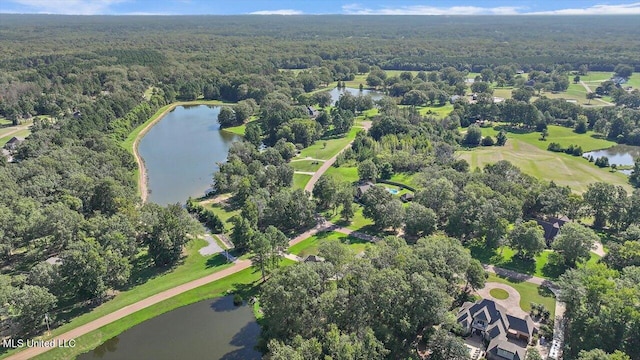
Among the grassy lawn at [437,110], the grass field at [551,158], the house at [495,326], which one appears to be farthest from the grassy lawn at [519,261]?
the grassy lawn at [437,110]

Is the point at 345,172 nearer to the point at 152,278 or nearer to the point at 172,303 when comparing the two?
the point at 152,278

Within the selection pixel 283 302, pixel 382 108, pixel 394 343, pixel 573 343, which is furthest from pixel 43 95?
pixel 573 343

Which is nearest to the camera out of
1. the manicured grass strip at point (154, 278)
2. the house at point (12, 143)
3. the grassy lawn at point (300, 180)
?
the manicured grass strip at point (154, 278)

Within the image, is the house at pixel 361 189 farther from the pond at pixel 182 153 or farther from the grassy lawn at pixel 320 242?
the pond at pixel 182 153

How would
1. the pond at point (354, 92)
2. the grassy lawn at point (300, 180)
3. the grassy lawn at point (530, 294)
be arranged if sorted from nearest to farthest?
1. the grassy lawn at point (530, 294)
2. the grassy lawn at point (300, 180)
3. the pond at point (354, 92)

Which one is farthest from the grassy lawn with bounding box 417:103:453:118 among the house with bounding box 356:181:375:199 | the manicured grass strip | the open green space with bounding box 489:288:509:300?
the manicured grass strip

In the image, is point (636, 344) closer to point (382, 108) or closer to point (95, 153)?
point (95, 153)

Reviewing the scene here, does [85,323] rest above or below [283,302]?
below
